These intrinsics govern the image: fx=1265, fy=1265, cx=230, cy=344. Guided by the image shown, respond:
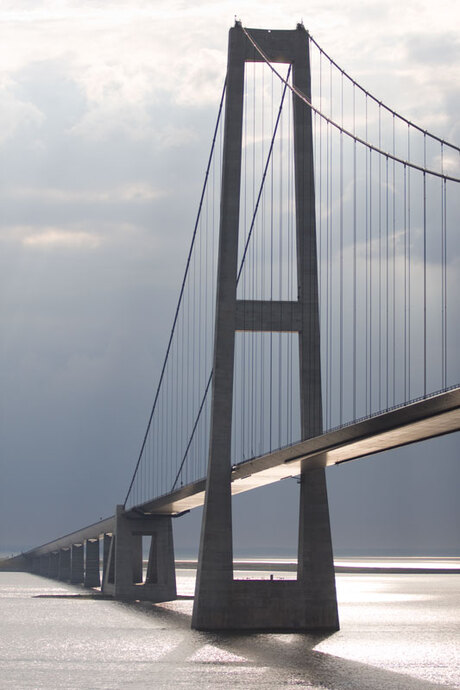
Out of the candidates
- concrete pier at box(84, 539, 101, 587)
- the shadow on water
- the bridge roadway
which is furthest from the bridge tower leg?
concrete pier at box(84, 539, 101, 587)

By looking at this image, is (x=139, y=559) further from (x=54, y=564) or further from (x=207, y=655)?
(x=54, y=564)

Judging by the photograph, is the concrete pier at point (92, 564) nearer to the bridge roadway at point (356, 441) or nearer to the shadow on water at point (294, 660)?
the bridge roadway at point (356, 441)

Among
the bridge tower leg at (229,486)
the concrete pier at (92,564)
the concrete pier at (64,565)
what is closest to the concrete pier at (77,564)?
the concrete pier at (92,564)

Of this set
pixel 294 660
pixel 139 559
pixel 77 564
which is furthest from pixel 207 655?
pixel 77 564

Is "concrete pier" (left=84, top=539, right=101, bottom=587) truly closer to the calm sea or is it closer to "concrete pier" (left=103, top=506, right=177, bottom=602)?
"concrete pier" (left=103, top=506, right=177, bottom=602)

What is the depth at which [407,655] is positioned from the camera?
109 feet

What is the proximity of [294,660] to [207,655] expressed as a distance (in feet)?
8.06

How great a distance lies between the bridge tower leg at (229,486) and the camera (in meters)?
35.5

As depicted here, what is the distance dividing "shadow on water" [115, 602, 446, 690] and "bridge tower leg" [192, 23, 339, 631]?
79cm

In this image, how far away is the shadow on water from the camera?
25656 millimetres

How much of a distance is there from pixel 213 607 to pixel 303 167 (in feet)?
43.4

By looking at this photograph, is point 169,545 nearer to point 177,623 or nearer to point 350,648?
point 177,623

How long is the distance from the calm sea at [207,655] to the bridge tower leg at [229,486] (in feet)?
3.10

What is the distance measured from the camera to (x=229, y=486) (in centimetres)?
3594
